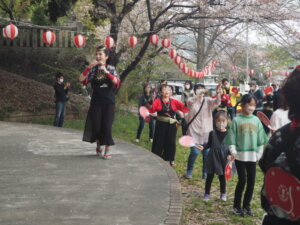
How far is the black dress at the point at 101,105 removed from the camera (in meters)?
6.67

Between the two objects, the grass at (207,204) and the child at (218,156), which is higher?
the child at (218,156)

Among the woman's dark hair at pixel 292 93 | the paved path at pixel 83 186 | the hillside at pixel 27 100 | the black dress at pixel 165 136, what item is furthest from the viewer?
the hillside at pixel 27 100

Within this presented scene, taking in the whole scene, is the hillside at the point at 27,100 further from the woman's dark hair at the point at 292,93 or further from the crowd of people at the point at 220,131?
the woman's dark hair at the point at 292,93

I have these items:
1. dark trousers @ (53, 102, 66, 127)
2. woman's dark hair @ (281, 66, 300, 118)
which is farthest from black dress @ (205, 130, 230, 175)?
dark trousers @ (53, 102, 66, 127)

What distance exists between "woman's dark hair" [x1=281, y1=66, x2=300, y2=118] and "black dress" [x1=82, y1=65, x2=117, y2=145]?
4400mm

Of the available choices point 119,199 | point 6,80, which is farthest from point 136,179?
point 6,80

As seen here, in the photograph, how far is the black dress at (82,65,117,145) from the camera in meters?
6.67

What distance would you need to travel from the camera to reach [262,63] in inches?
1566

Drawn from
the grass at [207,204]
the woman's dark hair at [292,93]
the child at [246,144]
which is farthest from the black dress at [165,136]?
the woman's dark hair at [292,93]

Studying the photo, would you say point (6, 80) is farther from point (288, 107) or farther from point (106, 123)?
point (288, 107)

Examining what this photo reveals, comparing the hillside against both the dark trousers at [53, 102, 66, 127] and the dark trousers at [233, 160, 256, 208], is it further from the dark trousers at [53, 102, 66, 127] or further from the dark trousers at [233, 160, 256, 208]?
the dark trousers at [233, 160, 256, 208]

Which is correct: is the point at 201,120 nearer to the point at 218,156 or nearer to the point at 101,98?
the point at 218,156

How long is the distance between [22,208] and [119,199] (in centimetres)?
107

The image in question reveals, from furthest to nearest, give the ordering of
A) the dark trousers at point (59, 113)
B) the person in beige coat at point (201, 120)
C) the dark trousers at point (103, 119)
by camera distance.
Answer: the dark trousers at point (59, 113), the person in beige coat at point (201, 120), the dark trousers at point (103, 119)
